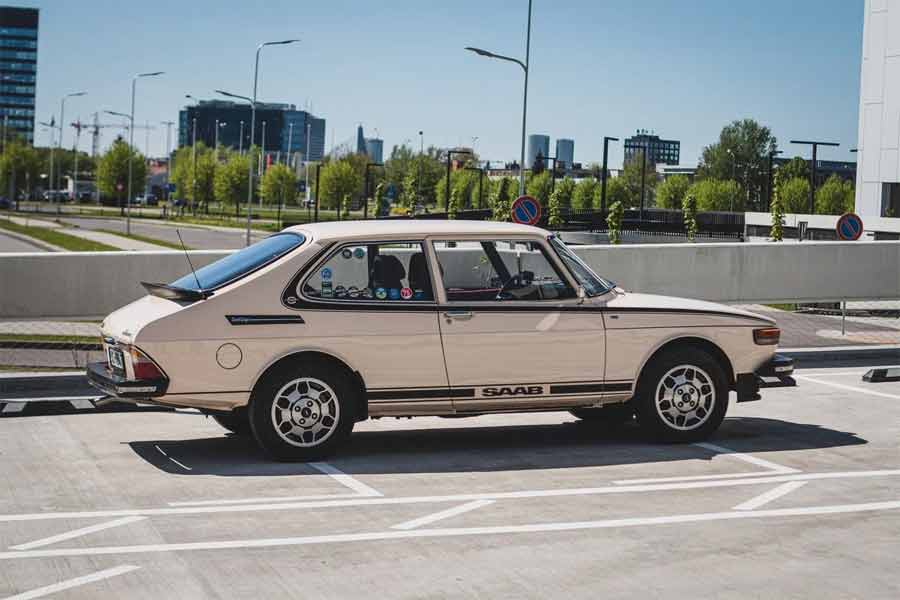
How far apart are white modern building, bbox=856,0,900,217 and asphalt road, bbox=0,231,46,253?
37843 mm

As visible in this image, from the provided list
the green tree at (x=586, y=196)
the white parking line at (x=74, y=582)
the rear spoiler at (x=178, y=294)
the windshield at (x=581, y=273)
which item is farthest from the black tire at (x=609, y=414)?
the green tree at (x=586, y=196)

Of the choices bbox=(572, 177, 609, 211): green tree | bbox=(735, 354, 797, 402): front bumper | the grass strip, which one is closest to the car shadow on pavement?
bbox=(735, 354, 797, 402): front bumper

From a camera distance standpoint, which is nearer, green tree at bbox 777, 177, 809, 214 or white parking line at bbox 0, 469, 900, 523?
white parking line at bbox 0, 469, 900, 523

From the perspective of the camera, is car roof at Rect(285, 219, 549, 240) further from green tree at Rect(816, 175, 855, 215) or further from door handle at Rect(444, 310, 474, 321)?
green tree at Rect(816, 175, 855, 215)

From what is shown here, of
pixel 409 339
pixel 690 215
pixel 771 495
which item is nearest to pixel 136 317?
pixel 409 339

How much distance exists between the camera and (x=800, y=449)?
10.1m

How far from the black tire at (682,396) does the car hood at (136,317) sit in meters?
3.53

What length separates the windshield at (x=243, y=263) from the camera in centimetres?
930

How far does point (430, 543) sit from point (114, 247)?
148 feet

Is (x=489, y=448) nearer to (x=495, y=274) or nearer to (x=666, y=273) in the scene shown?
(x=495, y=274)

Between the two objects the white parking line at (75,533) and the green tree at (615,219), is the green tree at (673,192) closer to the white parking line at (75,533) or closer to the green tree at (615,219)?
the green tree at (615,219)

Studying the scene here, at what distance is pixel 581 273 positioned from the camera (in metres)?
9.88

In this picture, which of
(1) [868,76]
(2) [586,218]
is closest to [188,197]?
(2) [586,218]

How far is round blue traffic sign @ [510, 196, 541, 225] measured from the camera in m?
24.5
